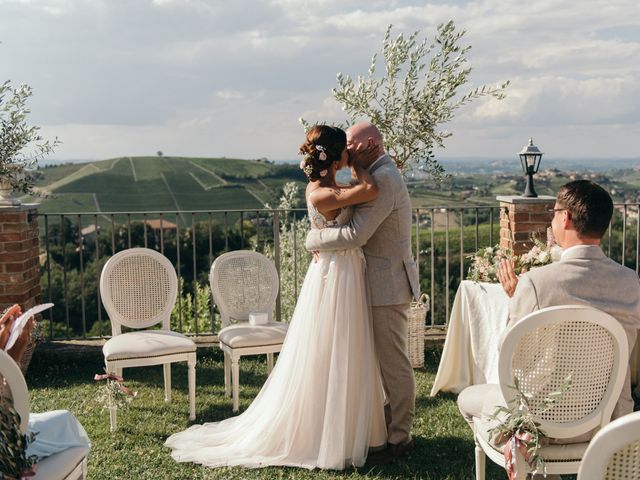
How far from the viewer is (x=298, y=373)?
3.51 m

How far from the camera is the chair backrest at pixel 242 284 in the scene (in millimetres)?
4805

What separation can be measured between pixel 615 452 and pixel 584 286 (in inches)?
42.3

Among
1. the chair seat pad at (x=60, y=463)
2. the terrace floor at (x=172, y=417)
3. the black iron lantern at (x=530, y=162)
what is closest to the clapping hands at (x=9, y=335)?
the chair seat pad at (x=60, y=463)

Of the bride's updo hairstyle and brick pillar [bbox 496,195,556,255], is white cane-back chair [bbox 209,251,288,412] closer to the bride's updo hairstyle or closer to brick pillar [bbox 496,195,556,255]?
the bride's updo hairstyle

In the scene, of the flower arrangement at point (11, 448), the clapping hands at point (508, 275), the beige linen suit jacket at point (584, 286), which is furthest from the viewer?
the clapping hands at point (508, 275)

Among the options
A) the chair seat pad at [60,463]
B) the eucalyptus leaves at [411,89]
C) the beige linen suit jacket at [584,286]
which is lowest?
the chair seat pad at [60,463]

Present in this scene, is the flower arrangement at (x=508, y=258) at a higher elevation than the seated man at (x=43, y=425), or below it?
higher

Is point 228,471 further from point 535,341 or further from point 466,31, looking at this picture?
point 466,31

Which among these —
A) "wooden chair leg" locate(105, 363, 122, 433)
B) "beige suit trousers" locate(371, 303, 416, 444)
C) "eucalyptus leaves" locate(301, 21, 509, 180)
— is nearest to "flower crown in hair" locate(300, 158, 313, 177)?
"beige suit trousers" locate(371, 303, 416, 444)

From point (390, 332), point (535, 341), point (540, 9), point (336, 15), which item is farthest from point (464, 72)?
point (535, 341)

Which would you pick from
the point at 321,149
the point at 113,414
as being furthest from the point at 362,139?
the point at 113,414

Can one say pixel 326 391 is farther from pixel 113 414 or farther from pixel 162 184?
pixel 162 184

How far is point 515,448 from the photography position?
227 centimetres

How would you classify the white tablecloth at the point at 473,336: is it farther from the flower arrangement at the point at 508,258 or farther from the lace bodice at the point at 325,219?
the lace bodice at the point at 325,219
